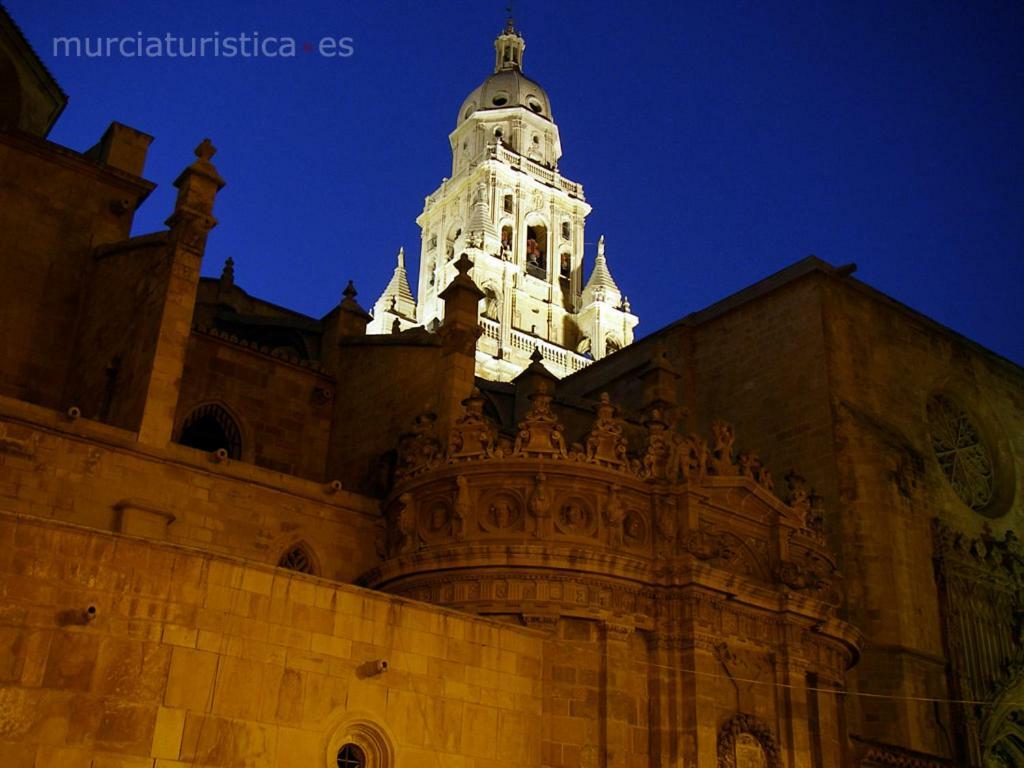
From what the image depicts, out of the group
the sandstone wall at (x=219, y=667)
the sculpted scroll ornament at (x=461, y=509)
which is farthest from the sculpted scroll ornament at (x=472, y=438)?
the sandstone wall at (x=219, y=667)

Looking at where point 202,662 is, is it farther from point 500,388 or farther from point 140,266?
point 500,388

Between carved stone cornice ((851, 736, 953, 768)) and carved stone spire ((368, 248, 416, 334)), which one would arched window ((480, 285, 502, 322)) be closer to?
carved stone spire ((368, 248, 416, 334))

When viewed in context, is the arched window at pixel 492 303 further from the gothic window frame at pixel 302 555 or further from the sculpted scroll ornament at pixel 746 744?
the sculpted scroll ornament at pixel 746 744

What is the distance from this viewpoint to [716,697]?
15984 mm

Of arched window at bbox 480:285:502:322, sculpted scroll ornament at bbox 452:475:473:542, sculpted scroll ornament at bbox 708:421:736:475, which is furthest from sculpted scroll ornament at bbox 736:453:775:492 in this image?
arched window at bbox 480:285:502:322

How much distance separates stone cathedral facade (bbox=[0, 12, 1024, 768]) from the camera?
1213 cm

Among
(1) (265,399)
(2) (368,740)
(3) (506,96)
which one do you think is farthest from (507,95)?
(2) (368,740)

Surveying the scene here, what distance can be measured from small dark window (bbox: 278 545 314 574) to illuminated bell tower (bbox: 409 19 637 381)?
41.4 meters

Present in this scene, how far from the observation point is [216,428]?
22219 millimetres

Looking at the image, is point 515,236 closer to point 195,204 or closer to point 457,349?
point 457,349

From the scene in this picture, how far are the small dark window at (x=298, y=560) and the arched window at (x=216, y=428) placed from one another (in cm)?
423

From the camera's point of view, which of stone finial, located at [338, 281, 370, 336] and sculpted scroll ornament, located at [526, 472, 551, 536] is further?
stone finial, located at [338, 281, 370, 336]

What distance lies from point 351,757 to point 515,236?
55014mm

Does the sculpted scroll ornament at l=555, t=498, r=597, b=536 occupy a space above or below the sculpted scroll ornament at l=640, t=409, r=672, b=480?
below
